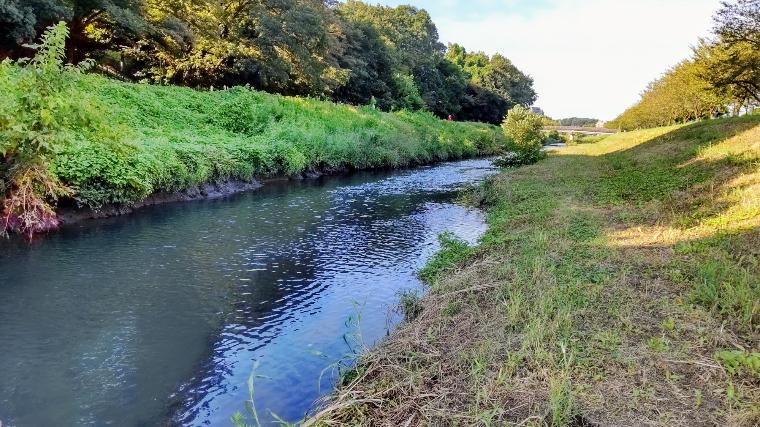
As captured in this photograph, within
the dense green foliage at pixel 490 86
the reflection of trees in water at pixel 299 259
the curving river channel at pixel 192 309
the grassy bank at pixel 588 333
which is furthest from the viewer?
the dense green foliage at pixel 490 86

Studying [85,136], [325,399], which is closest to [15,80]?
[85,136]

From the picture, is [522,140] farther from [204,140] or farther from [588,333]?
[588,333]

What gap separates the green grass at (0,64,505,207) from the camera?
12656 mm

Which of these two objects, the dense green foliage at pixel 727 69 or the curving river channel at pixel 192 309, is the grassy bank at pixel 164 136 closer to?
the curving river channel at pixel 192 309

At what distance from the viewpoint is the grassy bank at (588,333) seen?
412cm

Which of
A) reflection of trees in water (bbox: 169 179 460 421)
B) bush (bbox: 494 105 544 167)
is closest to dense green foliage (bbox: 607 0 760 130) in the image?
bush (bbox: 494 105 544 167)

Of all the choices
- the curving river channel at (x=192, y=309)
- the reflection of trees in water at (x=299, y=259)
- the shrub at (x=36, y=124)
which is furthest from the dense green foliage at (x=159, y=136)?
the reflection of trees in water at (x=299, y=259)

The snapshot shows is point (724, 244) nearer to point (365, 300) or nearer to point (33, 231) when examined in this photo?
point (365, 300)

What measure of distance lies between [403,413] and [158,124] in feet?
65.3

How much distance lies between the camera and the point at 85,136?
1316cm

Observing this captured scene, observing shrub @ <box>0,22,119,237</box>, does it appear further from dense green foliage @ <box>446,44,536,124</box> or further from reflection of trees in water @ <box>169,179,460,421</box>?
dense green foliage @ <box>446,44,536,124</box>

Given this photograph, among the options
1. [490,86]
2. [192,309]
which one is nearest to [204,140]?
[192,309]

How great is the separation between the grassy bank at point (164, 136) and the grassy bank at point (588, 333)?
8.44m

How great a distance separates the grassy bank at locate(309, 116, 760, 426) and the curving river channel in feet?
3.18
